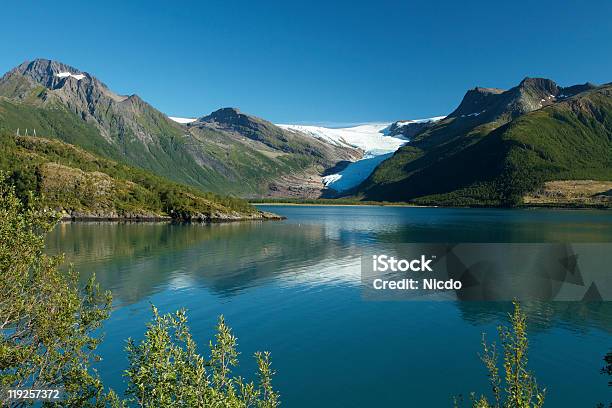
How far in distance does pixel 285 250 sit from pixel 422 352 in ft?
224

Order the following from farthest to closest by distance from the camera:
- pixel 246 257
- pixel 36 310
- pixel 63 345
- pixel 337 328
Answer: pixel 246 257 → pixel 337 328 → pixel 63 345 → pixel 36 310

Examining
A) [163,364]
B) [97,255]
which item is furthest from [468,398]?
[97,255]

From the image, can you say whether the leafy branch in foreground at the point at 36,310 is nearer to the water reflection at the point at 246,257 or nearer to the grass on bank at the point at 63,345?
the grass on bank at the point at 63,345

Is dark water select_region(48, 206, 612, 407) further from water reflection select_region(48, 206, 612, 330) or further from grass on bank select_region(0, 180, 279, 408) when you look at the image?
grass on bank select_region(0, 180, 279, 408)

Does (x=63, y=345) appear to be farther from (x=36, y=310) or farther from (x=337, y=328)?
(x=337, y=328)

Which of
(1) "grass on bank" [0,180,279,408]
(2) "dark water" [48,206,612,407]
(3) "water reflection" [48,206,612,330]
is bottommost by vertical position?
(2) "dark water" [48,206,612,407]

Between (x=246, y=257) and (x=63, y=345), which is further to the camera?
(x=246, y=257)

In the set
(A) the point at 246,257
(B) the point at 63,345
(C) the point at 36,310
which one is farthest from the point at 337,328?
(A) the point at 246,257

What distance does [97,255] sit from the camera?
96312 mm

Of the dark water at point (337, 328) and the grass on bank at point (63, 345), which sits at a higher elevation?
the grass on bank at point (63, 345)

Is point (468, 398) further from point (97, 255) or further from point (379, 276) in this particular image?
point (97, 255)

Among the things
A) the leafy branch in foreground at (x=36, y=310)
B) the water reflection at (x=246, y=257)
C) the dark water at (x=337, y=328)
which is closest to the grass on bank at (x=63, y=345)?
the leafy branch in foreground at (x=36, y=310)

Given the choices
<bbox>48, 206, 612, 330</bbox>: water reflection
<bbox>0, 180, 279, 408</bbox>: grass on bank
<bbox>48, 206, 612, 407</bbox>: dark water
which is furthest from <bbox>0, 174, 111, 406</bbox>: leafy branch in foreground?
<bbox>48, 206, 612, 330</bbox>: water reflection

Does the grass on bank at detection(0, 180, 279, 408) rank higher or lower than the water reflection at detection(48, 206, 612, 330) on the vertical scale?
higher
